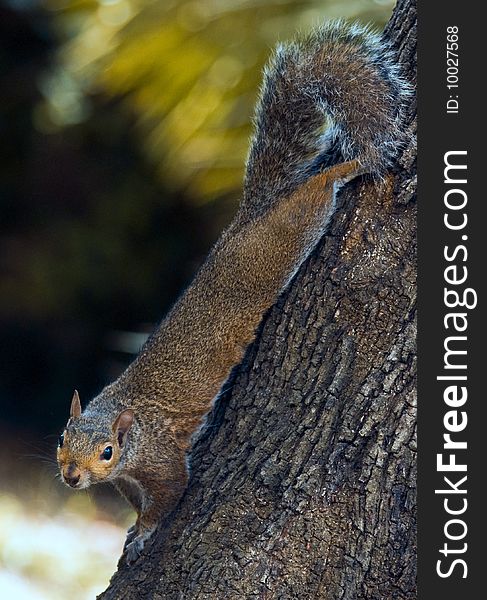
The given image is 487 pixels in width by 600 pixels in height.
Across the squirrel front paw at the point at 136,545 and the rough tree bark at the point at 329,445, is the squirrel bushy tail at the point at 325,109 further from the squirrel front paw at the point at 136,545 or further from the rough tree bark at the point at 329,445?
the squirrel front paw at the point at 136,545

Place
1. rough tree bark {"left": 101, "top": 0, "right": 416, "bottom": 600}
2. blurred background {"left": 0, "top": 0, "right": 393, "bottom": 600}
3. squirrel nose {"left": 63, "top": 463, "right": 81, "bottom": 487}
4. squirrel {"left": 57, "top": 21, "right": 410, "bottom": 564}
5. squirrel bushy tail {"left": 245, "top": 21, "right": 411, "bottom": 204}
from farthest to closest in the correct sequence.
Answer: blurred background {"left": 0, "top": 0, "right": 393, "bottom": 600}, squirrel nose {"left": 63, "top": 463, "right": 81, "bottom": 487}, squirrel {"left": 57, "top": 21, "right": 410, "bottom": 564}, squirrel bushy tail {"left": 245, "top": 21, "right": 411, "bottom": 204}, rough tree bark {"left": 101, "top": 0, "right": 416, "bottom": 600}

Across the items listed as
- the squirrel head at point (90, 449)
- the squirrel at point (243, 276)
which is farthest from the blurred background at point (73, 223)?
the squirrel head at point (90, 449)

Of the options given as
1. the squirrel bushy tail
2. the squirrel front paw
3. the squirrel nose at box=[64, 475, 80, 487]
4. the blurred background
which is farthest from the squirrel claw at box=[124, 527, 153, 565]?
the blurred background

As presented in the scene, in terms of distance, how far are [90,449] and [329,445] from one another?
34.9 inches

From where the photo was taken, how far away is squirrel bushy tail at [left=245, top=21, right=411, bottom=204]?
7.69ft

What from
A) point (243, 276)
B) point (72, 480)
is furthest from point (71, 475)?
point (243, 276)

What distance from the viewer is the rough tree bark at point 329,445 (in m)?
2.05

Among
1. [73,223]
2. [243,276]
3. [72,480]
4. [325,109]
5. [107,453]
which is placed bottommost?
[72,480]

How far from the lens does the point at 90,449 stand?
2768 mm

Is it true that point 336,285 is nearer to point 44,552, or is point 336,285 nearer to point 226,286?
point 226,286

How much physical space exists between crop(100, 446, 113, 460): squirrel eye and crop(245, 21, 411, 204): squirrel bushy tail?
0.79 metres

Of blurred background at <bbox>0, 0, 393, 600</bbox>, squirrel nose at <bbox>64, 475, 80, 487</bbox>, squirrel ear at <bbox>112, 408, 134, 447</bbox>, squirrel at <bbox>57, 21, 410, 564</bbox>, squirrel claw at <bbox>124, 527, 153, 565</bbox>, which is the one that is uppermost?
blurred background at <bbox>0, 0, 393, 600</bbox>

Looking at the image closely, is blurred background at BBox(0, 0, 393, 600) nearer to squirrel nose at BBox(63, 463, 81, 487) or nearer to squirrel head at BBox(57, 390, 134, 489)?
squirrel head at BBox(57, 390, 134, 489)

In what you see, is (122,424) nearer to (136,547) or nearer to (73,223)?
(136,547)
